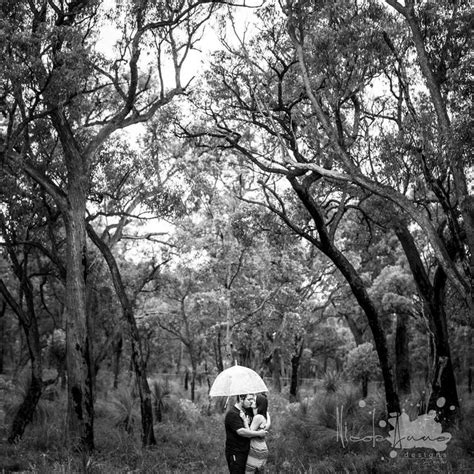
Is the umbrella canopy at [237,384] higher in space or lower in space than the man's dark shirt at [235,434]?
higher

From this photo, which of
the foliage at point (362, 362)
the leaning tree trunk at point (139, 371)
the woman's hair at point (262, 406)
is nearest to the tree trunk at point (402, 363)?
the foliage at point (362, 362)

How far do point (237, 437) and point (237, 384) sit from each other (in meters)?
0.61

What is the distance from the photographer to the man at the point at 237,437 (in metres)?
6.14

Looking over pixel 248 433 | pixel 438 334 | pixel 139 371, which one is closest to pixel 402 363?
pixel 438 334

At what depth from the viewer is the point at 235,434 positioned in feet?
20.5

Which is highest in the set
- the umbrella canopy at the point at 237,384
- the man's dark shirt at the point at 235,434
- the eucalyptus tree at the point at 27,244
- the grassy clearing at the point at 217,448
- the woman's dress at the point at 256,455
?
the eucalyptus tree at the point at 27,244

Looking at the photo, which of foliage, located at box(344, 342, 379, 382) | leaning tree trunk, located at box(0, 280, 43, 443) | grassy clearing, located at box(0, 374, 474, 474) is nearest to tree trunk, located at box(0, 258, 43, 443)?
leaning tree trunk, located at box(0, 280, 43, 443)

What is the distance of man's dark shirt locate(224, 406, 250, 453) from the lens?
242 inches

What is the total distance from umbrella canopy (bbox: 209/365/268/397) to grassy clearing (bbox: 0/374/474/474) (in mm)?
1920

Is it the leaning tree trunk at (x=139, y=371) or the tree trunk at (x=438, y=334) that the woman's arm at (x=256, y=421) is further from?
the leaning tree trunk at (x=139, y=371)

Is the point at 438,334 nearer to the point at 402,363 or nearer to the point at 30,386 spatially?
the point at 402,363

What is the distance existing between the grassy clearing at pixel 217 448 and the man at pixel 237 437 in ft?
5.44

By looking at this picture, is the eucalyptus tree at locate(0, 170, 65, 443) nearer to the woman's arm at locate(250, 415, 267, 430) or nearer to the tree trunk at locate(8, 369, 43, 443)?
the tree trunk at locate(8, 369, 43, 443)

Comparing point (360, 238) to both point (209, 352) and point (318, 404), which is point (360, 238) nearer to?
point (318, 404)
